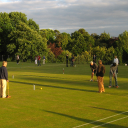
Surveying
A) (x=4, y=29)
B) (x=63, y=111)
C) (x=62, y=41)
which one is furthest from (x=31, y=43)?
(x=63, y=111)

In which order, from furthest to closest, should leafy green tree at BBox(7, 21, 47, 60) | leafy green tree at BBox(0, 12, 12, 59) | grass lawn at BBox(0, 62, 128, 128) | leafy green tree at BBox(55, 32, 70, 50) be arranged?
leafy green tree at BBox(55, 32, 70, 50), leafy green tree at BBox(0, 12, 12, 59), leafy green tree at BBox(7, 21, 47, 60), grass lawn at BBox(0, 62, 128, 128)

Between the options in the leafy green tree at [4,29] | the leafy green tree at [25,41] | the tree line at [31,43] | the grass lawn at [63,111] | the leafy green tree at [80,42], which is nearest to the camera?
the grass lawn at [63,111]

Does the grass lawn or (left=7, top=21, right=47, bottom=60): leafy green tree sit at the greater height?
(left=7, top=21, right=47, bottom=60): leafy green tree

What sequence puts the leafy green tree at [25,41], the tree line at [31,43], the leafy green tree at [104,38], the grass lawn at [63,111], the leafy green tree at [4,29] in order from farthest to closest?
1. the leafy green tree at [104,38]
2. the leafy green tree at [4,29]
3. the leafy green tree at [25,41]
4. the tree line at [31,43]
5. the grass lawn at [63,111]

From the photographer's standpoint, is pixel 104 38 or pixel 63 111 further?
pixel 104 38

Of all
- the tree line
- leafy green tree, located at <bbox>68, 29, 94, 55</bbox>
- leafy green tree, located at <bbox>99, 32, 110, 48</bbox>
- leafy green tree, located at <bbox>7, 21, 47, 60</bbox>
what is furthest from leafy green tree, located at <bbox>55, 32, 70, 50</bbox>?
leafy green tree, located at <bbox>7, 21, 47, 60</bbox>

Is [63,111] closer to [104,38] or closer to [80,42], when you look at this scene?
[80,42]

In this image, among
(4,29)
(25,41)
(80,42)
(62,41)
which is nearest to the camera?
(25,41)

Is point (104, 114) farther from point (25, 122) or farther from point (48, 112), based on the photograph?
point (25, 122)

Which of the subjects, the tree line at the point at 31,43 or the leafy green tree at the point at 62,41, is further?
the leafy green tree at the point at 62,41

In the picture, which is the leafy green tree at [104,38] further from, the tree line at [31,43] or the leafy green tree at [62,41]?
the leafy green tree at [62,41]

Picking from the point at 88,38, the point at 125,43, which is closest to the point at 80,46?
the point at 88,38

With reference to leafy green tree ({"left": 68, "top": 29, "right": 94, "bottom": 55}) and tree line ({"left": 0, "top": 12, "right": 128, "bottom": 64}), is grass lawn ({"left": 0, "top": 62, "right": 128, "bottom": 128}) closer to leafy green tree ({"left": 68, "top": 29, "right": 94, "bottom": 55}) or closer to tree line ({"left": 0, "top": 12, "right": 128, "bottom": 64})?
tree line ({"left": 0, "top": 12, "right": 128, "bottom": 64})

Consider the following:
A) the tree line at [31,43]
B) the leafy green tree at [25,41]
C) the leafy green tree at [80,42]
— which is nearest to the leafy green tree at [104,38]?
the tree line at [31,43]
